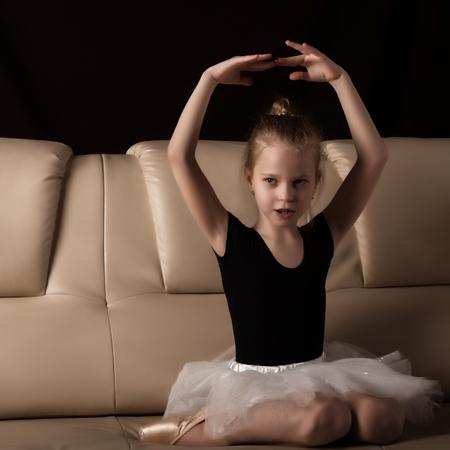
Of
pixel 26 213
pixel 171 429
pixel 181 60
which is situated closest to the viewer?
pixel 171 429

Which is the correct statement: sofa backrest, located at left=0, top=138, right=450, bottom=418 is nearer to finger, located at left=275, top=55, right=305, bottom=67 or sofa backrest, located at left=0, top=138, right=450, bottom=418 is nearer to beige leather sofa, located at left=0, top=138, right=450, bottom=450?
beige leather sofa, located at left=0, top=138, right=450, bottom=450

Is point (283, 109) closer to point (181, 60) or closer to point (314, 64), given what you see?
point (314, 64)

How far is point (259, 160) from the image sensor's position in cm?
132

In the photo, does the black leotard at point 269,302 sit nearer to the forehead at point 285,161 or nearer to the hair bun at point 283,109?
the forehead at point 285,161

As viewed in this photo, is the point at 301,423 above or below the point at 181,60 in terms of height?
below

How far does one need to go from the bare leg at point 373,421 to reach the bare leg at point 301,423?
0.03 metres

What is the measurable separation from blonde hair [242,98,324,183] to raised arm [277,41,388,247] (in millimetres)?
88

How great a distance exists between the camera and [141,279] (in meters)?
1.55

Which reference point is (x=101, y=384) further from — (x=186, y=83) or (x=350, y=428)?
(x=186, y=83)

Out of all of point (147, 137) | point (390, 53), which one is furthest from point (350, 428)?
point (390, 53)

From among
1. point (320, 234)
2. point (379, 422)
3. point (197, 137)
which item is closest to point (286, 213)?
point (320, 234)

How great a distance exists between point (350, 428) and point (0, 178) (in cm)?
104

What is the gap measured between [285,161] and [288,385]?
0.47 meters

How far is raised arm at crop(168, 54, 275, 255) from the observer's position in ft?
4.17
